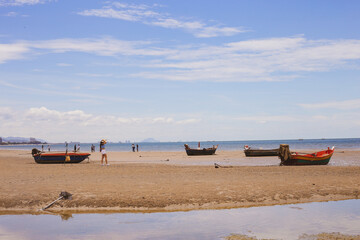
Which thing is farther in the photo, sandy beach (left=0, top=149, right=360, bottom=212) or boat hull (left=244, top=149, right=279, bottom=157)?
boat hull (left=244, top=149, right=279, bottom=157)

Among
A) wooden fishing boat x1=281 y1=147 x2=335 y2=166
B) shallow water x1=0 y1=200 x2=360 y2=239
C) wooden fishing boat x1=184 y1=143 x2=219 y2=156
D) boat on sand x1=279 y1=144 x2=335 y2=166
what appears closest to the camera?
shallow water x1=0 y1=200 x2=360 y2=239

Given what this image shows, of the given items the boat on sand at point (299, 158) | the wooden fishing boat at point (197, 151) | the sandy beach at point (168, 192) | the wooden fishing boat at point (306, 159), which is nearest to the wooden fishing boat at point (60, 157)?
the sandy beach at point (168, 192)

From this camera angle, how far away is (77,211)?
1339 cm

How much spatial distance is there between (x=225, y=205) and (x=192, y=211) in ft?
4.51

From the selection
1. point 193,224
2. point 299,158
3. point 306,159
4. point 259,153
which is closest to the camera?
point 193,224

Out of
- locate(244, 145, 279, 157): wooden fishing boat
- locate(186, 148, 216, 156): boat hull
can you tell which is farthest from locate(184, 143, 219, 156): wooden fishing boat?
locate(244, 145, 279, 157): wooden fishing boat

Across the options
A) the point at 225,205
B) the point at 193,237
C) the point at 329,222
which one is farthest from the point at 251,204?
the point at 193,237

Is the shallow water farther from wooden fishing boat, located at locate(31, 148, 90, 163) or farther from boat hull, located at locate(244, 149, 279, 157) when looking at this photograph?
boat hull, located at locate(244, 149, 279, 157)

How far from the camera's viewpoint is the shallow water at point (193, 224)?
10.3 m

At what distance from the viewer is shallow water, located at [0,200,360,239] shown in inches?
406

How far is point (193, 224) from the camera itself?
37.2ft

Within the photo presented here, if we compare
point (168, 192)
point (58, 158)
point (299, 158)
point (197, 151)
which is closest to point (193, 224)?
point (168, 192)

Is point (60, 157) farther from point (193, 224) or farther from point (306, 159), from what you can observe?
point (193, 224)

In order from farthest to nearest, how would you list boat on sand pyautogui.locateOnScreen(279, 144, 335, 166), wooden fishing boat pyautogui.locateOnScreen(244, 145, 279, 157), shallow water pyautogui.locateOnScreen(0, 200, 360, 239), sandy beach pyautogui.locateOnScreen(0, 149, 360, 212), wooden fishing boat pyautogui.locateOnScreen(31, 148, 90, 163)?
1. wooden fishing boat pyautogui.locateOnScreen(244, 145, 279, 157)
2. wooden fishing boat pyautogui.locateOnScreen(31, 148, 90, 163)
3. boat on sand pyautogui.locateOnScreen(279, 144, 335, 166)
4. sandy beach pyautogui.locateOnScreen(0, 149, 360, 212)
5. shallow water pyautogui.locateOnScreen(0, 200, 360, 239)
